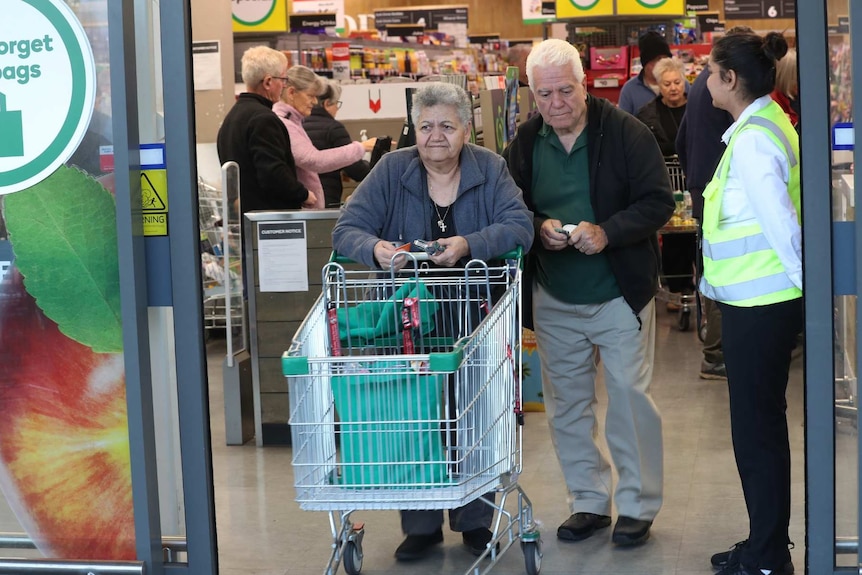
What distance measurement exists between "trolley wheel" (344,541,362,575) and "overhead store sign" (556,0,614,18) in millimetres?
7614

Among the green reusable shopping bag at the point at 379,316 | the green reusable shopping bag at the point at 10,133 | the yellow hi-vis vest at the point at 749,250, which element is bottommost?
the green reusable shopping bag at the point at 379,316

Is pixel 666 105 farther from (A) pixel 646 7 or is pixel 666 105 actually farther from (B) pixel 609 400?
(B) pixel 609 400

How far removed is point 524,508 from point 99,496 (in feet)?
4.43

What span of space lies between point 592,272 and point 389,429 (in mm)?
1216

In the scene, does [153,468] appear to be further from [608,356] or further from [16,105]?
[608,356]

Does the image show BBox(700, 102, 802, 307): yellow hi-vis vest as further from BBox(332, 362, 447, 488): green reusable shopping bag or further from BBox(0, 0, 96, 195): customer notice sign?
BBox(0, 0, 96, 195): customer notice sign

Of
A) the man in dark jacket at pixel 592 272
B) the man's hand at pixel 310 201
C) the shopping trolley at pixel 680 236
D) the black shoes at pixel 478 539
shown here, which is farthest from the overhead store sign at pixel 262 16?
the black shoes at pixel 478 539

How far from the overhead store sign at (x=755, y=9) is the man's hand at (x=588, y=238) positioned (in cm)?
1155

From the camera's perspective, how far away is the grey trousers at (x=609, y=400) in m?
4.09

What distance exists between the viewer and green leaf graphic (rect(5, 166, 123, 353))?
333cm

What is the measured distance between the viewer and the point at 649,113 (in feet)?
27.4

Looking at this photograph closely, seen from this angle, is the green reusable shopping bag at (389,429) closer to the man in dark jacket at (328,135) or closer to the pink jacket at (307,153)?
the pink jacket at (307,153)

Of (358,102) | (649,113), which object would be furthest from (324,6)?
(649,113)

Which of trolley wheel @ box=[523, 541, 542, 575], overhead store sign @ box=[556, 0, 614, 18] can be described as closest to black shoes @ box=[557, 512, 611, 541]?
trolley wheel @ box=[523, 541, 542, 575]
